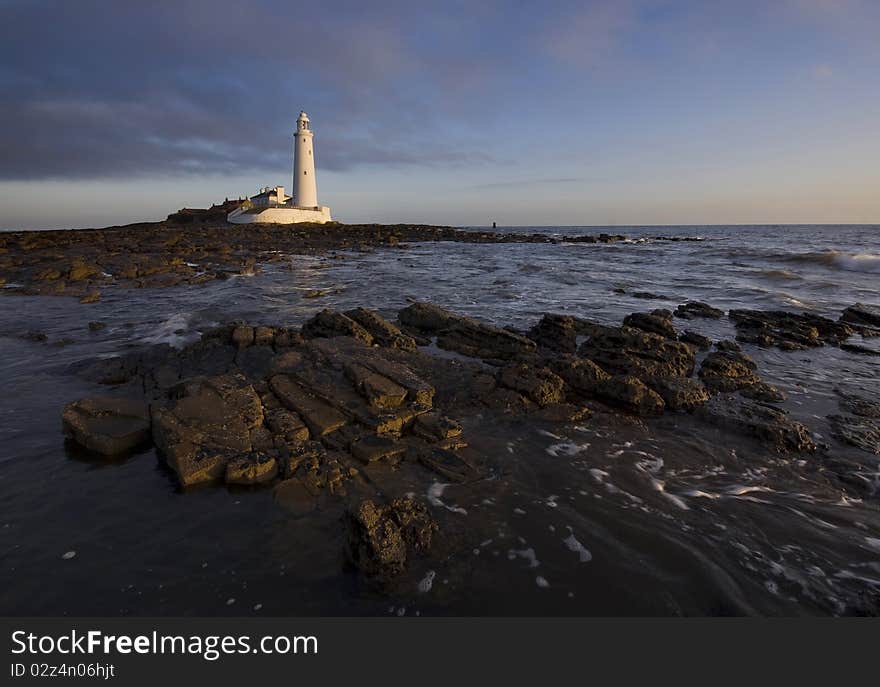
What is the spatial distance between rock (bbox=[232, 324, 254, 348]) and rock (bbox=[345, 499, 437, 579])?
21.3ft

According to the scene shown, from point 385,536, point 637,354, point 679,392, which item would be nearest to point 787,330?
point 637,354

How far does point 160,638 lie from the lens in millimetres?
3113

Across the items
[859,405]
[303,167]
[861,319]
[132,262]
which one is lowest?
[859,405]

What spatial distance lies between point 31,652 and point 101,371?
22.1 ft

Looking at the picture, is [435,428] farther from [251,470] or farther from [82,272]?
[82,272]

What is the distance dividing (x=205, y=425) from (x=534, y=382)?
5.25m

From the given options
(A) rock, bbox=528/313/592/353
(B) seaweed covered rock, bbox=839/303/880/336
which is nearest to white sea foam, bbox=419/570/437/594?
(A) rock, bbox=528/313/592/353

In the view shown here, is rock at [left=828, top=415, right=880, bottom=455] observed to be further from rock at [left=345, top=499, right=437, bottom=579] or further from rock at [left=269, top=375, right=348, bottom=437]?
rock at [left=269, top=375, right=348, bottom=437]

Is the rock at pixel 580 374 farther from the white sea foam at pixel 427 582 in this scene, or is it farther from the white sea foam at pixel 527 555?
the white sea foam at pixel 427 582

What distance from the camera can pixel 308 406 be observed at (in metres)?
6.55

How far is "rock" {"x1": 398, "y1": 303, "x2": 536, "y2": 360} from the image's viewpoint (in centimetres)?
1001

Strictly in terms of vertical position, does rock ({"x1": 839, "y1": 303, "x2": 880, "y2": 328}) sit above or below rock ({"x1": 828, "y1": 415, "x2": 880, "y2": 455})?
above

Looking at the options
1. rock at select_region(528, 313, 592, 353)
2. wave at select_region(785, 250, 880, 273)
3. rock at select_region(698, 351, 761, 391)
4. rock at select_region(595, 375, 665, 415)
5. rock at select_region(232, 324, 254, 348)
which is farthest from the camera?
wave at select_region(785, 250, 880, 273)

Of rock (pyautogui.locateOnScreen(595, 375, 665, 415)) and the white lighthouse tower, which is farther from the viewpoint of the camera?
the white lighthouse tower
